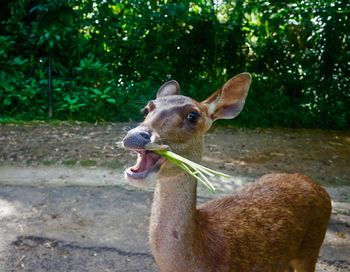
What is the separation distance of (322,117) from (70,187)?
619 cm

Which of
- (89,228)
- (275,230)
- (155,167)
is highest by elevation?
(155,167)

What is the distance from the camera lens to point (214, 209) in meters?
Result: 3.43

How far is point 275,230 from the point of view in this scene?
3.42 meters

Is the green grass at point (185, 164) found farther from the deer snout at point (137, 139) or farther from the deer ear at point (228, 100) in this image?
the deer ear at point (228, 100)

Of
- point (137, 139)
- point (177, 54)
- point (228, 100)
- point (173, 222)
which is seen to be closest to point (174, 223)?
point (173, 222)

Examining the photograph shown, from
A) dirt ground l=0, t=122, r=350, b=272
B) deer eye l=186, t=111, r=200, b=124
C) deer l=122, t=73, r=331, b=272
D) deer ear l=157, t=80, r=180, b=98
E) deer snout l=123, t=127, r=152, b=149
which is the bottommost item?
dirt ground l=0, t=122, r=350, b=272

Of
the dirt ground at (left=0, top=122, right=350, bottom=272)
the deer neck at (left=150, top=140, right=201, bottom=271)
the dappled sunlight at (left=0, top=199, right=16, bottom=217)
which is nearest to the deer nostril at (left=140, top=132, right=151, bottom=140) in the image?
the deer neck at (left=150, top=140, right=201, bottom=271)

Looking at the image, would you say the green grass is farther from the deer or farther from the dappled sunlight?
the dappled sunlight

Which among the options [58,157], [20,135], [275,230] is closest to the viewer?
[275,230]

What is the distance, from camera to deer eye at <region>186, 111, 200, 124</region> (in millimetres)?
2986

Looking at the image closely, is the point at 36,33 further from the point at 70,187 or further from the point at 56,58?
the point at 70,187

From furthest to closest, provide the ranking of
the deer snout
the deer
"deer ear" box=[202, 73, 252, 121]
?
1. "deer ear" box=[202, 73, 252, 121]
2. the deer
3. the deer snout

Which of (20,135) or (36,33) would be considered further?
(36,33)

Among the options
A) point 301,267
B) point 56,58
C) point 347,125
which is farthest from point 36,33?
point 301,267
